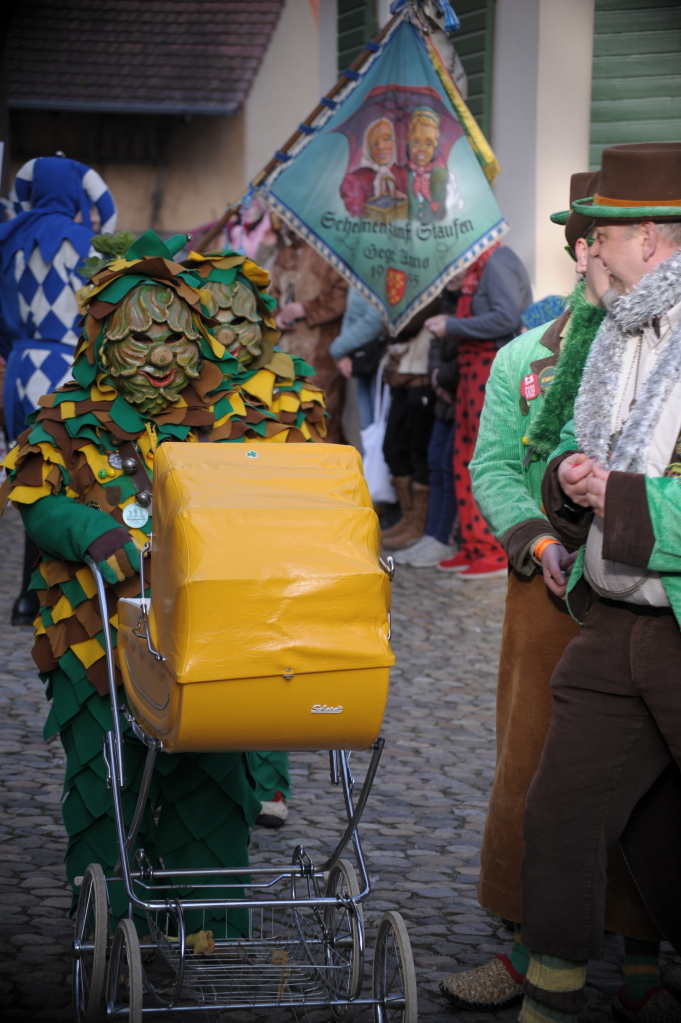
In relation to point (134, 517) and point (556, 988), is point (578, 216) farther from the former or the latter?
point (556, 988)

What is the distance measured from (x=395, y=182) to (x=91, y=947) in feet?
→ 23.3

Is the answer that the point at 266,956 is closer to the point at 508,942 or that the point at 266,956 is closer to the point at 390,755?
the point at 508,942

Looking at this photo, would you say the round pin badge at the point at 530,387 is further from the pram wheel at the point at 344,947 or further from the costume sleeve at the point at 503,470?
the pram wheel at the point at 344,947

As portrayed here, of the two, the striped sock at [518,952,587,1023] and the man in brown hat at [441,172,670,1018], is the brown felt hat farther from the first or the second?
the striped sock at [518,952,587,1023]

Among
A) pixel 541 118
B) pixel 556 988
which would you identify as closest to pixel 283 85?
pixel 541 118

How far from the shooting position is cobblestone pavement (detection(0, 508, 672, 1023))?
3.65 metres

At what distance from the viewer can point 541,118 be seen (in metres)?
9.58

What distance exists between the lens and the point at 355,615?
2754 mm

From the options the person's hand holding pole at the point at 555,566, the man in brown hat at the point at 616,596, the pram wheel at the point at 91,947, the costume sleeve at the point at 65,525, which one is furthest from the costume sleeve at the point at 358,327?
the man in brown hat at the point at 616,596

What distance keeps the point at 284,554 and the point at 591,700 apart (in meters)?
0.72

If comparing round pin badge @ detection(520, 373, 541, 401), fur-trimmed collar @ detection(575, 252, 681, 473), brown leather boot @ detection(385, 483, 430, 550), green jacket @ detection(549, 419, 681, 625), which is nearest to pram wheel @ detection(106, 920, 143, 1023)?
green jacket @ detection(549, 419, 681, 625)

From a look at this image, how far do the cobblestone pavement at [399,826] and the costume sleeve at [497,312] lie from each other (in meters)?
2.11

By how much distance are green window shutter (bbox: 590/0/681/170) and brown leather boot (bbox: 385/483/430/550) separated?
2.72 metres

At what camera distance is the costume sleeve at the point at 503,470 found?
338cm
